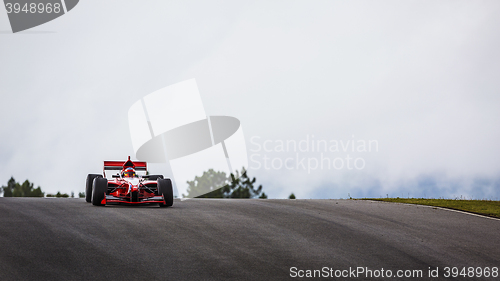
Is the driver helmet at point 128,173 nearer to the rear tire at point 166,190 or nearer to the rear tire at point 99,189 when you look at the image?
the rear tire at point 99,189

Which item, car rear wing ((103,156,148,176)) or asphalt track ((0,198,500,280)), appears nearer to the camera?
asphalt track ((0,198,500,280))

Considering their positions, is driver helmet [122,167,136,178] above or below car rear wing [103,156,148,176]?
below

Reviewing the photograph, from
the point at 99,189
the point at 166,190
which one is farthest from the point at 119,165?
the point at 166,190

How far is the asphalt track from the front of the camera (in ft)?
27.3

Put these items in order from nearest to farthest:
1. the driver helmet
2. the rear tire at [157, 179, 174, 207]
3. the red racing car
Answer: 1. the red racing car
2. the rear tire at [157, 179, 174, 207]
3. the driver helmet

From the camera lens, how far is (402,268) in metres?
8.98

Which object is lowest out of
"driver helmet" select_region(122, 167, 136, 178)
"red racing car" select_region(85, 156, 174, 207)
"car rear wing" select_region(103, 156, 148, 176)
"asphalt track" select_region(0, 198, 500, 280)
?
"asphalt track" select_region(0, 198, 500, 280)

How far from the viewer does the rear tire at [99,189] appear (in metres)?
14.5

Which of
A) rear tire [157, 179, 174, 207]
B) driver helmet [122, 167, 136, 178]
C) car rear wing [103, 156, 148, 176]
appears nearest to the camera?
rear tire [157, 179, 174, 207]

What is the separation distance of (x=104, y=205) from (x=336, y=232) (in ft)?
25.6

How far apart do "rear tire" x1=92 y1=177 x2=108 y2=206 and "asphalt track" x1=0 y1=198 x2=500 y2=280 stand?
39 centimetres

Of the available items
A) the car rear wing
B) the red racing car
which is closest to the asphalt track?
the red racing car

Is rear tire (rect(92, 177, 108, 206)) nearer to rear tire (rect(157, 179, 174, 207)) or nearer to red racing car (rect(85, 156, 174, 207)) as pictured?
red racing car (rect(85, 156, 174, 207))

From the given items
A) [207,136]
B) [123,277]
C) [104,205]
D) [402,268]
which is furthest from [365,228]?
[207,136]
